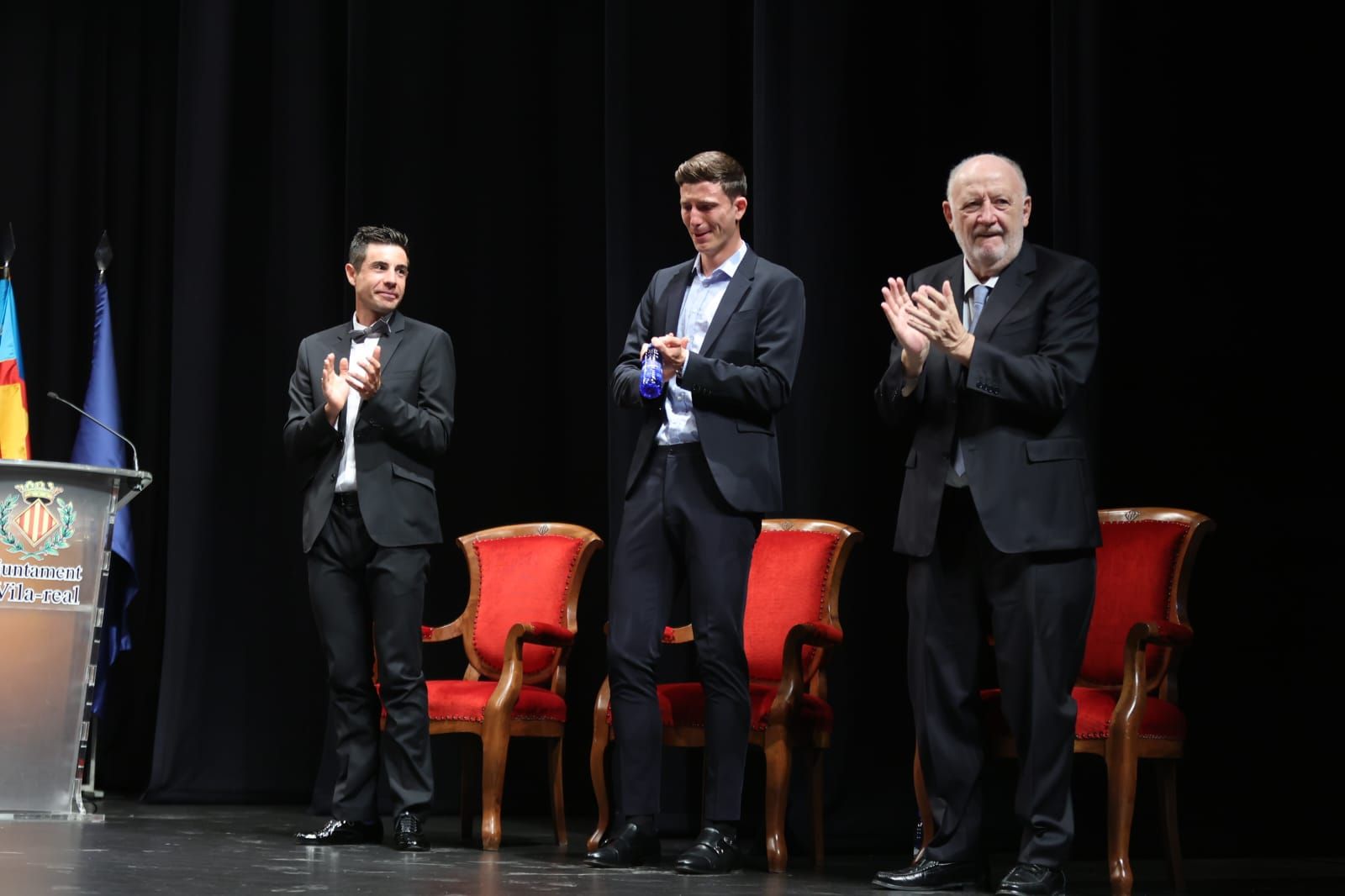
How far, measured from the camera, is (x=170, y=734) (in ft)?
18.9

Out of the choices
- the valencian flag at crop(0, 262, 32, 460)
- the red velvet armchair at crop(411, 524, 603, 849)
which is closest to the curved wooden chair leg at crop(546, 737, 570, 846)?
the red velvet armchair at crop(411, 524, 603, 849)

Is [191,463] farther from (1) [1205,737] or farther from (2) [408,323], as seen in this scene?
(1) [1205,737]

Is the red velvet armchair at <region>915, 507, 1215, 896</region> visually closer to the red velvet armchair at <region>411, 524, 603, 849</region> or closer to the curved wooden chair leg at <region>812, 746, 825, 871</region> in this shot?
the curved wooden chair leg at <region>812, 746, 825, 871</region>

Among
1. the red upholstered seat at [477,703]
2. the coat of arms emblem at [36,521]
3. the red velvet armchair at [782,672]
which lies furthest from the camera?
the coat of arms emblem at [36,521]

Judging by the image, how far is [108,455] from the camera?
6.00m

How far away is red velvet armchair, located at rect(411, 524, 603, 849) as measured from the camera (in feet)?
13.9

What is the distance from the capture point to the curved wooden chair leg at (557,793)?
4406 millimetres

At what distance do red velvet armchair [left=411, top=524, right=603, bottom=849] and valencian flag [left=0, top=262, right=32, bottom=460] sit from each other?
195 centimetres

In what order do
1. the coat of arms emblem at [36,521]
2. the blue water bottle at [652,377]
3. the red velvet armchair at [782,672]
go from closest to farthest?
the blue water bottle at [652,377], the red velvet armchair at [782,672], the coat of arms emblem at [36,521]

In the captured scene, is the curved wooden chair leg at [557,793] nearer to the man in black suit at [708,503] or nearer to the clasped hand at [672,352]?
the man in black suit at [708,503]

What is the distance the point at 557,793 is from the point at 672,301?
60.7 inches

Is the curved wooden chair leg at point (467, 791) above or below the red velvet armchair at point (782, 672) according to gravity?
below

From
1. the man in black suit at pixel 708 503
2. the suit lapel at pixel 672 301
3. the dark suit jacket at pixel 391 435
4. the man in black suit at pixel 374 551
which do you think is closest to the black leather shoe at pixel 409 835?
the man in black suit at pixel 374 551

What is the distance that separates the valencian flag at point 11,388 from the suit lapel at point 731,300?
3177 millimetres
